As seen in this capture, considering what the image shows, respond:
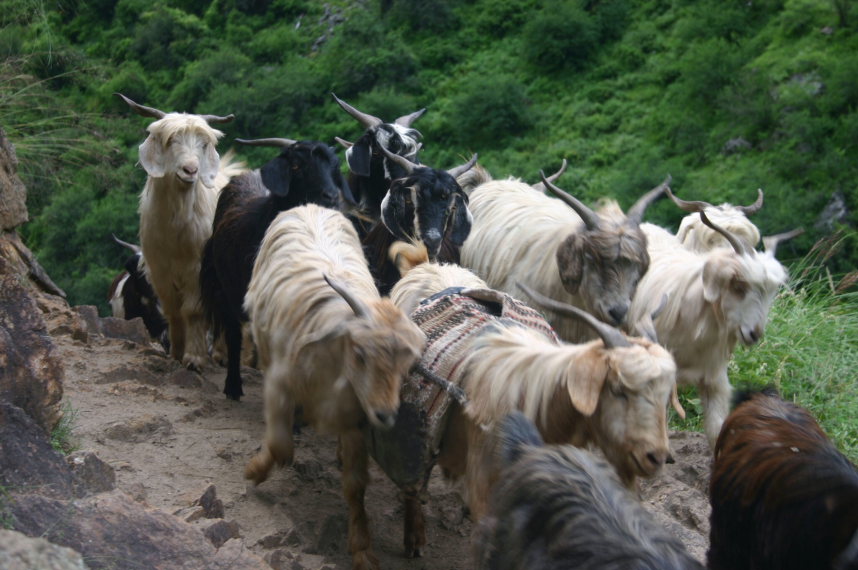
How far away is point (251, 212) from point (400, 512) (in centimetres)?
242

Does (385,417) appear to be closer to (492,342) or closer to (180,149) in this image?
(492,342)

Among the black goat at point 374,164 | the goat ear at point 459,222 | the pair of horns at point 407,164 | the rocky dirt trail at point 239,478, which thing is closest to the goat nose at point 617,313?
the rocky dirt trail at point 239,478

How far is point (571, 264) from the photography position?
6121mm

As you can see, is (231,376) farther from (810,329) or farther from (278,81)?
(278,81)

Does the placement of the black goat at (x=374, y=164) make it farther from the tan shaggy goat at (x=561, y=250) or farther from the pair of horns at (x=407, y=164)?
the tan shaggy goat at (x=561, y=250)

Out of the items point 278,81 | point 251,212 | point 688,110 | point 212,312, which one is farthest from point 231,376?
point 278,81

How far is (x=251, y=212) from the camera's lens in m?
6.89

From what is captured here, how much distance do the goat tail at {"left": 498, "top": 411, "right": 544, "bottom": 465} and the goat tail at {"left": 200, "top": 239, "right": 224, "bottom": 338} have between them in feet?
14.9

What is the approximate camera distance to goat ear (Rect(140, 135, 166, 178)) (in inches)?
291

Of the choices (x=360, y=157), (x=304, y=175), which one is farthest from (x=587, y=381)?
(x=360, y=157)

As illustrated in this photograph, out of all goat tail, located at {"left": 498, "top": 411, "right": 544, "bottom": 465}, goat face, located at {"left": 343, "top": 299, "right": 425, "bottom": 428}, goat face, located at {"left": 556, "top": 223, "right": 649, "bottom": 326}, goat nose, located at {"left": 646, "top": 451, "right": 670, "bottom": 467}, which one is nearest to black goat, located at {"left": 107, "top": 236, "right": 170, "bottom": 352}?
goat face, located at {"left": 556, "top": 223, "right": 649, "bottom": 326}

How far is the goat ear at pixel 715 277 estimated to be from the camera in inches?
235

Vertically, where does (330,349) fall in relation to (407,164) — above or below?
below

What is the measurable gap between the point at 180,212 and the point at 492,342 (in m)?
3.81
